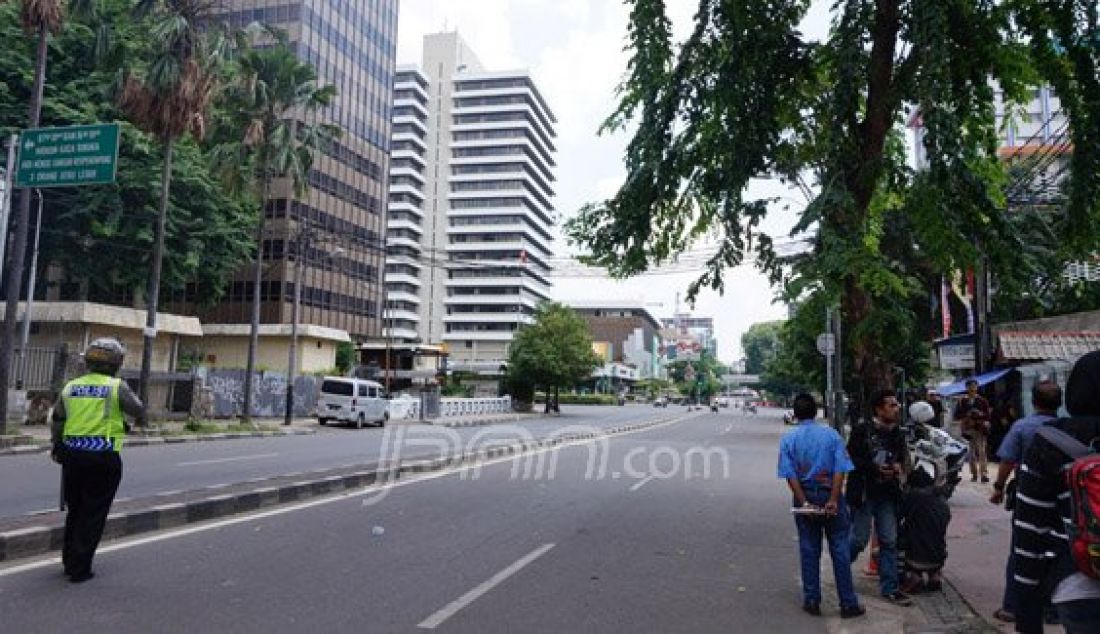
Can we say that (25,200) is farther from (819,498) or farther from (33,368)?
(819,498)

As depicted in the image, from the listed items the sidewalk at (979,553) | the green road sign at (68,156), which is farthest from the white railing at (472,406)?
the sidewalk at (979,553)

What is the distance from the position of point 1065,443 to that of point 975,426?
13.0 metres

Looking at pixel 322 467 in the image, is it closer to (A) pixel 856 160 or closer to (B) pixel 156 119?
(A) pixel 856 160

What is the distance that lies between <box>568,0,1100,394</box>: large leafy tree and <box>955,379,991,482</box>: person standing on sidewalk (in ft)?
19.3

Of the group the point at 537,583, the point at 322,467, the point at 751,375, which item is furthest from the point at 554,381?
the point at 751,375

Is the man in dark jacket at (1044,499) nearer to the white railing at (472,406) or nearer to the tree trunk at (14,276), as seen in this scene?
the tree trunk at (14,276)

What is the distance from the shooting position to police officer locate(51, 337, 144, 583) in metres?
6.24

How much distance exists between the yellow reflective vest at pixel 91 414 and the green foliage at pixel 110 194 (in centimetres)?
2764

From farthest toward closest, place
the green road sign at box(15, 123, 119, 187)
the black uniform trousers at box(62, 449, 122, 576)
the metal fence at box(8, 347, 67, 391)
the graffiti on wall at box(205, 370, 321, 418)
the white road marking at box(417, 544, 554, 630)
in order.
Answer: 1. the graffiti on wall at box(205, 370, 321, 418)
2. the metal fence at box(8, 347, 67, 391)
3. the green road sign at box(15, 123, 119, 187)
4. the black uniform trousers at box(62, 449, 122, 576)
5. the white road marking at box(417, 544, 554, 630)

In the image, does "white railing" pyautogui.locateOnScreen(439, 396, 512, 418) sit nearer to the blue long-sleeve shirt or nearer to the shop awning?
the shop awning

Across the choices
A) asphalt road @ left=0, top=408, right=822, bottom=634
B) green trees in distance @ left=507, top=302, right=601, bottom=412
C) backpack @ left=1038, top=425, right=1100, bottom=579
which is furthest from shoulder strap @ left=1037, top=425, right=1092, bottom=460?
green trees in distance @ left=507, top=302, right=601, bottom=412

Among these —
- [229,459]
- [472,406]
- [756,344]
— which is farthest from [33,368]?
[756,344]

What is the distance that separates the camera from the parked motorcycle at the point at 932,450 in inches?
262

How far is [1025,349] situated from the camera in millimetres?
15125
